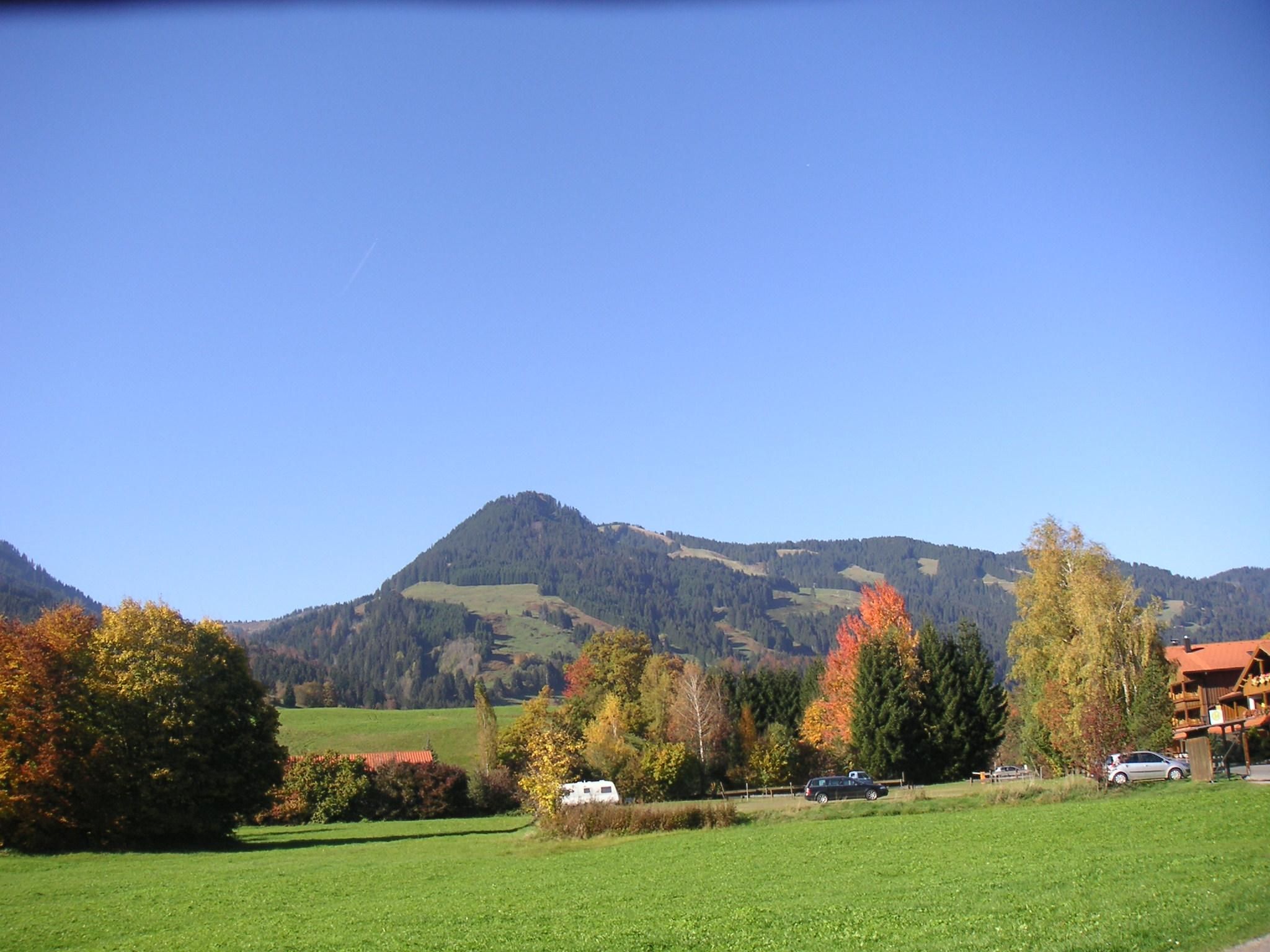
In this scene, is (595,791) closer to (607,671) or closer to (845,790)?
(845,790)

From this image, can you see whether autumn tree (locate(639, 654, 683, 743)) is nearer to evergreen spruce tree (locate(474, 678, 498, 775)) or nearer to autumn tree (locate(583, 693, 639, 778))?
autumn tree (locate(583, 693, 639, 778))

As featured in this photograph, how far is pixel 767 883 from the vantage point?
74.8ft

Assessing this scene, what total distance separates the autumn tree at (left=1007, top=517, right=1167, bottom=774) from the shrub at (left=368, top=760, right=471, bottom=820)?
41.4 m

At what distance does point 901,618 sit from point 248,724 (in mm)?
46778

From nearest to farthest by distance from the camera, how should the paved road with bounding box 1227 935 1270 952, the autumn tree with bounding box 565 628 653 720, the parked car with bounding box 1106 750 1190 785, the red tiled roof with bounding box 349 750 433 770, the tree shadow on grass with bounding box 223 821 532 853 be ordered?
1. the paved road with bounding box 1227 935 1270 952
2. the parked car with bounding box 1106 750 1190 785
3. the tree shadow on grass with bounding box 223 821 532 853
4. the red tiled roof with bounding box 349 750 433 770
5. the autumn tree with bounding box 565 628 653 720

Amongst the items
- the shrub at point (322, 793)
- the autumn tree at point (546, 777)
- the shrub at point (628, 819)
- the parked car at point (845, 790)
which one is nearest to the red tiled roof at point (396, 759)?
the shrub at point (322, 793)

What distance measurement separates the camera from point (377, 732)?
12200cm

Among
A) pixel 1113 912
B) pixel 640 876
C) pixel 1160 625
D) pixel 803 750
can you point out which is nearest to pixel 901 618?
pixel 803 750

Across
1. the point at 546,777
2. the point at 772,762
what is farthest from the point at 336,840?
the point at 772,762

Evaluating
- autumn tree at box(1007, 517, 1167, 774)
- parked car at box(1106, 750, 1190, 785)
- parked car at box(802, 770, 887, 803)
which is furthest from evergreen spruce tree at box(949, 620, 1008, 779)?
parked car at box(1106, 750, 1190, 785)

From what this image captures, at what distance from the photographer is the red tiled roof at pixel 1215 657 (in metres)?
80.7

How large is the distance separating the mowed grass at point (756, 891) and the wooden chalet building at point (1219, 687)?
3036 cm

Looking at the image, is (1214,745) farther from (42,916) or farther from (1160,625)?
(42,916)

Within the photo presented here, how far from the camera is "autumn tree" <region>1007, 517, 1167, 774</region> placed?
5131cm
